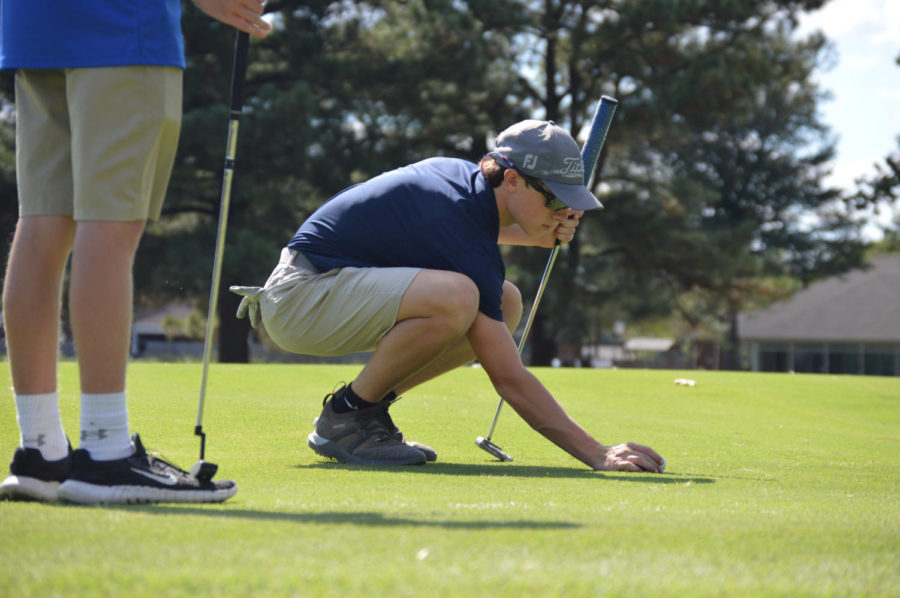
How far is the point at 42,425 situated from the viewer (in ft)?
9.26

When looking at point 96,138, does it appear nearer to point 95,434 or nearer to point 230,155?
point 230,155

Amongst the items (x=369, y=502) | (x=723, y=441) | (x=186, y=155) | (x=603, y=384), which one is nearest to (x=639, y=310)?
(x=186, y=155)

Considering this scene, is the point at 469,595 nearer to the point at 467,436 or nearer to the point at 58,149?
the point at 58,149

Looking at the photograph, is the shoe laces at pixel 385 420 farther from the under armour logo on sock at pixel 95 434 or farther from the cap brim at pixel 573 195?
the under armour logo on sock at pixel 95 434

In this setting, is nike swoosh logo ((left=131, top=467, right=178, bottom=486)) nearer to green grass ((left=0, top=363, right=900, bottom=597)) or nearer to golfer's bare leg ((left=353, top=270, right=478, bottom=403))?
green grass ((left=0, top=363, right=900, bottom=597))

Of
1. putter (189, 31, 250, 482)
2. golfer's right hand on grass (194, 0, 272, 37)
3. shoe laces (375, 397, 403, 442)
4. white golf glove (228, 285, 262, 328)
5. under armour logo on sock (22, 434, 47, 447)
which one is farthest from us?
white golf glove (228, 285, 262, 328)

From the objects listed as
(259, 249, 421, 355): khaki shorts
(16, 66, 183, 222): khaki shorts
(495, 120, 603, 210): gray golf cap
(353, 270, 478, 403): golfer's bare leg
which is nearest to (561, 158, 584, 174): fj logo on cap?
(495, 120, 603, 210): gray golf cap

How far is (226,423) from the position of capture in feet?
16.1

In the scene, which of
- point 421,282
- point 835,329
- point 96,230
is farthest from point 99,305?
point 835,329

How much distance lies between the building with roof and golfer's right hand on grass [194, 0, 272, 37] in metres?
49.3

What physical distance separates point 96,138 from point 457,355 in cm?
204

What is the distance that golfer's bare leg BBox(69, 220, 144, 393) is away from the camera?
270 centimetres

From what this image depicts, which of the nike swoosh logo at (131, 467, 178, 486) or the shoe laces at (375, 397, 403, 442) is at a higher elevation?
the shoe laces at (375, 397, 403, 442)

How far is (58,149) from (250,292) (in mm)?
1523
